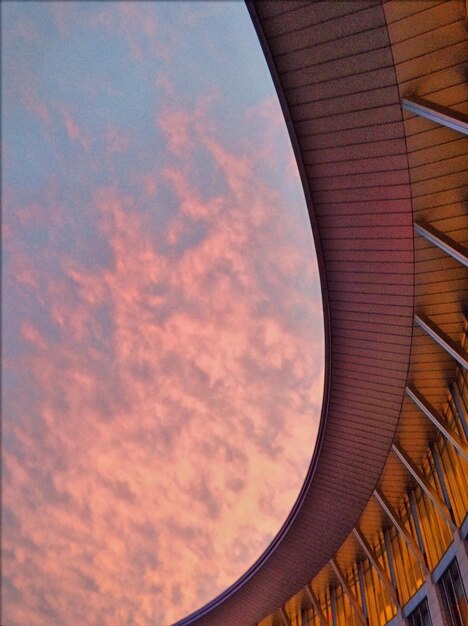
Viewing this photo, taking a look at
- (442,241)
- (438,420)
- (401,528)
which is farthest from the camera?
(401,528)

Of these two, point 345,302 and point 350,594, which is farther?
point 350,594

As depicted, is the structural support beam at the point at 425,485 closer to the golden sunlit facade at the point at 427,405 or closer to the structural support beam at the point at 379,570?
the golden sunlit facade at the point at 427,405

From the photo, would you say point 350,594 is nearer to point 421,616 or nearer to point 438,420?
point 421,616

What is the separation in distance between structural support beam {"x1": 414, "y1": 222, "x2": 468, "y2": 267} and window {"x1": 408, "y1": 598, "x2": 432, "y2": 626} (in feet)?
37.1

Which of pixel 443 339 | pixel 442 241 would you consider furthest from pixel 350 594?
pixel 442 241

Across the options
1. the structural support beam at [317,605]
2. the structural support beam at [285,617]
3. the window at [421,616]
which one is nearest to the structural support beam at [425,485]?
the window at [421,616]

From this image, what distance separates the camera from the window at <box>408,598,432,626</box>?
55.7ft

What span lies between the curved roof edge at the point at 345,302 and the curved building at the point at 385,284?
32mm

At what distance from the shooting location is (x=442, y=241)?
38.9 ft

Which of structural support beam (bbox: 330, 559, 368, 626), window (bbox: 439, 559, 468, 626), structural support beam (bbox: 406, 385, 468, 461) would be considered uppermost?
structural support beam (bbox: 406, 385, 468, 461)

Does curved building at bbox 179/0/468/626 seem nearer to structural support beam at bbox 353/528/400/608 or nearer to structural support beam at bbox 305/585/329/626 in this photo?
structural support beam at bbox 353/528/400/608

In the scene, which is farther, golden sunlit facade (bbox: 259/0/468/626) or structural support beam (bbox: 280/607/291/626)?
structural support beam (bbox: 280/607/291/626)

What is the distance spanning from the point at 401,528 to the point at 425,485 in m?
2.43

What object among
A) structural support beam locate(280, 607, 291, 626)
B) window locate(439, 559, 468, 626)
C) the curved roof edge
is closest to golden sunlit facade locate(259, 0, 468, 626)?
window locate(439, 559, 468, 626)
